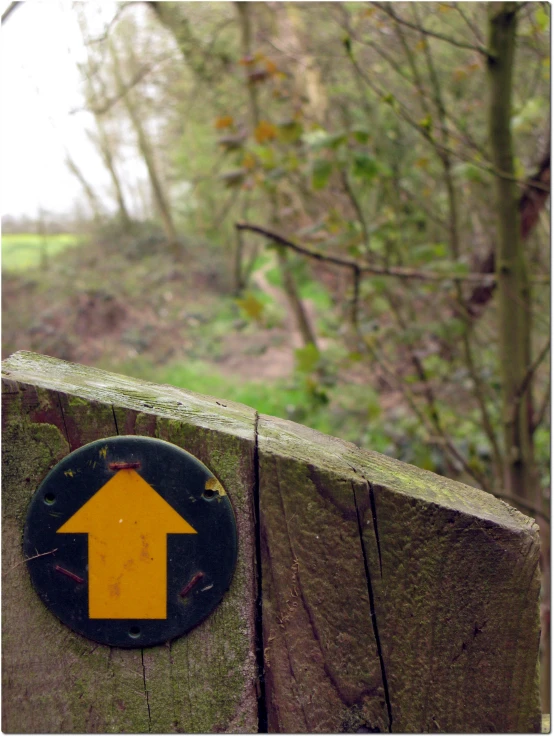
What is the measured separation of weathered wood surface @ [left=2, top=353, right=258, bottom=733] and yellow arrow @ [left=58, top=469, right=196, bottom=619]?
0.06 m

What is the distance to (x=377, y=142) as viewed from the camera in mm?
4516

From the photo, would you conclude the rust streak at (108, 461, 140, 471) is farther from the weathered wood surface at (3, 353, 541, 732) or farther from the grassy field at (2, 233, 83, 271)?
the grassy field at (2, 233, 83, 271)

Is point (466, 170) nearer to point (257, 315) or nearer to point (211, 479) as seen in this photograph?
point (257, 315)

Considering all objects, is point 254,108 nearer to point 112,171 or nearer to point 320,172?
point 320,172

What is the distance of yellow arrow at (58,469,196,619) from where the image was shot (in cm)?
75

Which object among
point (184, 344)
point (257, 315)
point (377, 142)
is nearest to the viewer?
point (257, 315)

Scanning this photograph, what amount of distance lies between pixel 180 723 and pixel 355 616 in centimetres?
26

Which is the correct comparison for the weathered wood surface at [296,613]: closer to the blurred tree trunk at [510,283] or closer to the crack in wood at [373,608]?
the crack in wood at [373,608]

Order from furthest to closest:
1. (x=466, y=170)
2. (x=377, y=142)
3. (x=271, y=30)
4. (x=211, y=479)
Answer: (x=271, y=30), (x=377, y=142), (x=466, y=170), (x=211, y=479)

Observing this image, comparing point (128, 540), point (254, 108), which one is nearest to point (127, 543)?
point (128, 540)

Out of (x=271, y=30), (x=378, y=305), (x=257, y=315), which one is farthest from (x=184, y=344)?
(x=257, y=315)

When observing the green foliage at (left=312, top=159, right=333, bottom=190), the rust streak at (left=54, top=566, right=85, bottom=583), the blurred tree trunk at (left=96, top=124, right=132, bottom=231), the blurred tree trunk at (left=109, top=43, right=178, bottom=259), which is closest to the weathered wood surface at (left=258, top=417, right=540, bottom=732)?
the rust streak at (left=54, top=566, right=85, bottom=583)

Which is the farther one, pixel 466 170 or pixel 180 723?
pixel 466 170

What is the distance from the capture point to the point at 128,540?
75 centimetres
